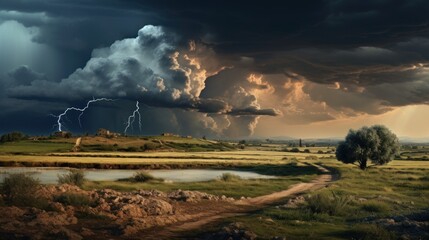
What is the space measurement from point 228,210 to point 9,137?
12687 centimetres

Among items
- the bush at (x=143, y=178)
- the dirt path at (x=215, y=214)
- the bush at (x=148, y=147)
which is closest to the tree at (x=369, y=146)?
the dirt path at (x=215, y=214)

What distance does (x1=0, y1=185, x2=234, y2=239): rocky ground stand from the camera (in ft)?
76.6

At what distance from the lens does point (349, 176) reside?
236 ft

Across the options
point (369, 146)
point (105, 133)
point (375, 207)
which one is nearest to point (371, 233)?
point (375, 207)

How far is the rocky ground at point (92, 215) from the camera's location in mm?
23347

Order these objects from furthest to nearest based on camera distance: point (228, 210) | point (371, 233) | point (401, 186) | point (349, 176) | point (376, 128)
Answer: point (376, 128) → point (349, 176) → point (401, 186) → point (228, 210) → point (371, 233)

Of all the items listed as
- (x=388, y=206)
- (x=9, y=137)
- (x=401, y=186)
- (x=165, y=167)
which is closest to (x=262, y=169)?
(x=165, y=167)

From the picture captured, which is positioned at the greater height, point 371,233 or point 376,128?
point 376,128

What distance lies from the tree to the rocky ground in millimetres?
56725

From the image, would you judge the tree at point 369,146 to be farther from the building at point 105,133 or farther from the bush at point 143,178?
the building at point 105,133

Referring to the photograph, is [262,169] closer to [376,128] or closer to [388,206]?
[376,128]

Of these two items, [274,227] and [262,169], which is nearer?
[274,227]

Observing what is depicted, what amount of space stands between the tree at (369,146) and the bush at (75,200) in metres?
66.6

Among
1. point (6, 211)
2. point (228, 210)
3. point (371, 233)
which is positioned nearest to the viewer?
point (371, 233)
